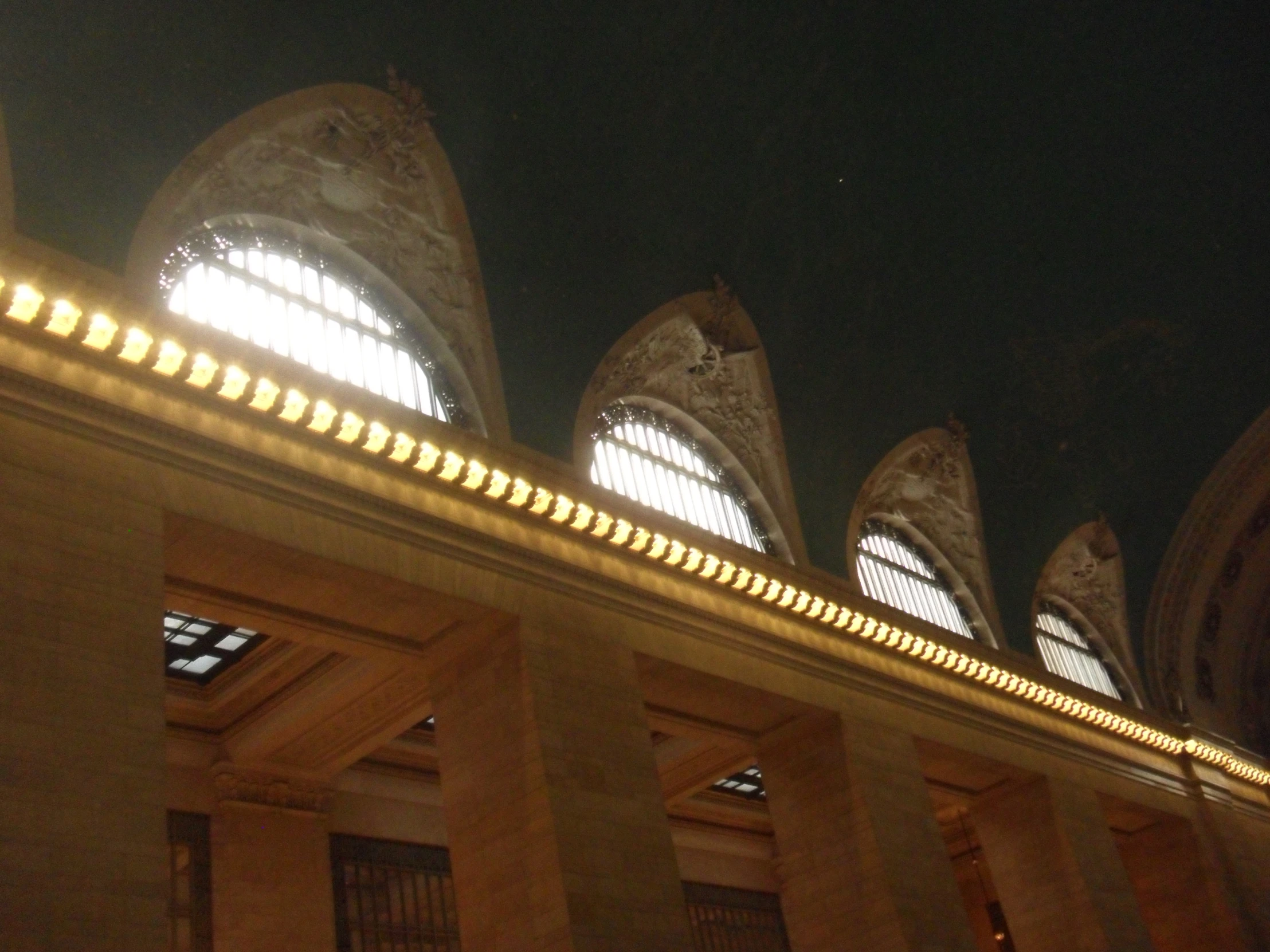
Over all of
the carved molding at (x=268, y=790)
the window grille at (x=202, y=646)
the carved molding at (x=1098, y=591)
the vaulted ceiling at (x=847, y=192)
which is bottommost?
the carved molding at (x=268, y=790)

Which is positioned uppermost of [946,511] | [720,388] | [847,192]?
[847,192]

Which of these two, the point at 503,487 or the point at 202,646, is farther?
the point at 202,646

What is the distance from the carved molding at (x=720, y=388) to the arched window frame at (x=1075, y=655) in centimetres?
514

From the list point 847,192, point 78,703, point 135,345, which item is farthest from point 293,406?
point 847,192

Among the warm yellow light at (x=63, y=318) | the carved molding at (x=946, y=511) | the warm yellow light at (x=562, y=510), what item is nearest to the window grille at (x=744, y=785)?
the carved molding at (x=946, y=511)

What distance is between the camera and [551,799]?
8.99m

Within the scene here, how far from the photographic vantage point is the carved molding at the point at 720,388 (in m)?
13.0

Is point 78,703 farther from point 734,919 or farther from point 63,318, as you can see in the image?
point 734,919

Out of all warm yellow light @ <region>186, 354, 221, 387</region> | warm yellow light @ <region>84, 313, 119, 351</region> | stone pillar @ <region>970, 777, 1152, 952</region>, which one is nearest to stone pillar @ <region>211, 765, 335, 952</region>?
warm yellow light @ <region>186, 354, 221, 387</region>

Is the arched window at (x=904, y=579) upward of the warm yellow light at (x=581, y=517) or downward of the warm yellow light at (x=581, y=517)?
upward

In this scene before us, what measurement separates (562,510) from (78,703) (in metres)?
4.42

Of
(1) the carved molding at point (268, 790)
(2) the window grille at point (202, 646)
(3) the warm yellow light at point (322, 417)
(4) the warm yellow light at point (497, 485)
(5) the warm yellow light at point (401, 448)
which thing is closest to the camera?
(3) the warm yellow light at point (322, 417)

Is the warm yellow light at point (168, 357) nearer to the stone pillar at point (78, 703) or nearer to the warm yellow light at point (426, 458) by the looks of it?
the stone pillar at point (78, 703)

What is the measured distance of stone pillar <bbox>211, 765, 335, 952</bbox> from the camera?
447 inches
